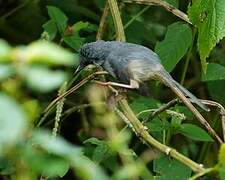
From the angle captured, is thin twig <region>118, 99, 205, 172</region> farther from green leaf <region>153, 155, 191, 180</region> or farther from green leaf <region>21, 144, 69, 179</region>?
green leaf <region>21, 144, 69, 179</region>

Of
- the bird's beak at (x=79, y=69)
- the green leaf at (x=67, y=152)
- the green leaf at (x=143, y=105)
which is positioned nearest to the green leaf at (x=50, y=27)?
the bird's beak at (x=79, y=69)

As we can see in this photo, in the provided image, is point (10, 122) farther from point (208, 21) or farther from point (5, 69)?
point (208, 21)

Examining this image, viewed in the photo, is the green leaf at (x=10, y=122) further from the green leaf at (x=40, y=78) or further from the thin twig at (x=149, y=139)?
the thin twig at (x=149, y=139)

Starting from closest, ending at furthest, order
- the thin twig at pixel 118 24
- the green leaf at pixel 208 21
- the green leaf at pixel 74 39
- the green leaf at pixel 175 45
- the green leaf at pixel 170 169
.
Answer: the green leaf at pixel 170 169
the green leaf at pixel 208 21
the thin twig at pixel 118 24
the green leaf at pixel 175 45
the green leaf at pixel 74 39

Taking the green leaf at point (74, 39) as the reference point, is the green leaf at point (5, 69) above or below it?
above

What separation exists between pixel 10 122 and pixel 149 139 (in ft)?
3.62

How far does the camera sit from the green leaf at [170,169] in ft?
6.90

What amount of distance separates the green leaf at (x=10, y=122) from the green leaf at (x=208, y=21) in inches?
64.6

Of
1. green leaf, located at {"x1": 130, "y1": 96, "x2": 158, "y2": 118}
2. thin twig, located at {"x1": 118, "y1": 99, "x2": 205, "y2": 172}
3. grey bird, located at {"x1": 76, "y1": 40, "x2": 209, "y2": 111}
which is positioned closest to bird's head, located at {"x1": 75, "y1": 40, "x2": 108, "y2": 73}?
grey bird, located at {"x1": 76, "y1": 40, "x2": 209, "y2": 111}

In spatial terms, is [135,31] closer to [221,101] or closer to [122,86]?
[221,101]

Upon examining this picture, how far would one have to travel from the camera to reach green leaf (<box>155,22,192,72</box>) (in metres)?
2.63

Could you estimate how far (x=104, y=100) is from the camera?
2383 millimetres

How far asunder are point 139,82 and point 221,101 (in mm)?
863

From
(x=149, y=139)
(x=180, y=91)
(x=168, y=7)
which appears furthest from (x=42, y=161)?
(x=168, y=7)
